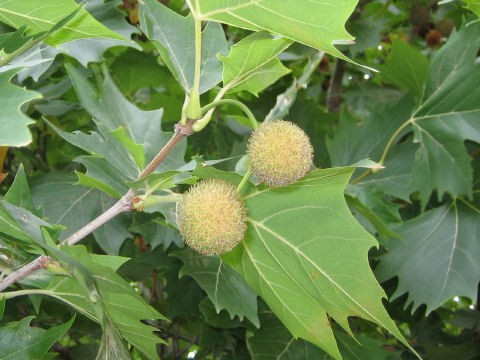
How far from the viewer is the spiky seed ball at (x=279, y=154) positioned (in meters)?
0.91

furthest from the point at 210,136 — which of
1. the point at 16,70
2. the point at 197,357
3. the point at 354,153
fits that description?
the point at 16,70

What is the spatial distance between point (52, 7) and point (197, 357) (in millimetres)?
1402

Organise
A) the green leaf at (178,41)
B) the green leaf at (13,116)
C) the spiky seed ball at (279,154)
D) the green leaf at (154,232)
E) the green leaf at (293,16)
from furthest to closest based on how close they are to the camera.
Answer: the green leaf at (154,232) → the green leaf at (178,41) → the spiky seed ball at (279,154) → the green leaf at (293,16) → the green leaf at (13,116)

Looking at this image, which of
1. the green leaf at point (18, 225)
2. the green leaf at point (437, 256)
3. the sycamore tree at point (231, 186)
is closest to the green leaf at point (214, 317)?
the sycamore tree at point (231, 186)

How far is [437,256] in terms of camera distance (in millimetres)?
1885

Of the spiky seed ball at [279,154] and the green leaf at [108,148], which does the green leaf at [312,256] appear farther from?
the green leaf at [108,148]

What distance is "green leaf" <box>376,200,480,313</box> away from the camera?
1.80 meters

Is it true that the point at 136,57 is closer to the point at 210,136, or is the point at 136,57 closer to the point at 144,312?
the point at 210,136

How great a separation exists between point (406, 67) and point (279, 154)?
1.19 metres

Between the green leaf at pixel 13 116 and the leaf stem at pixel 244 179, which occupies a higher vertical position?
the green leaf at pixel 13 116

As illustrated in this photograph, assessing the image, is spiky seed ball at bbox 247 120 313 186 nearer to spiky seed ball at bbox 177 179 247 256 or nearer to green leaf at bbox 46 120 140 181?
spiky seed ball at bbox 177 179 247 256

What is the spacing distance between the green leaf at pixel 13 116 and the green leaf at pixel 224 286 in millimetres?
721

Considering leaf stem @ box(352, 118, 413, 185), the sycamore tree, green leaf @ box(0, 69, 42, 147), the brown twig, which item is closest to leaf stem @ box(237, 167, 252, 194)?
the sycamore tree

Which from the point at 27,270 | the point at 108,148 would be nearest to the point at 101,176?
the point at 108,148
